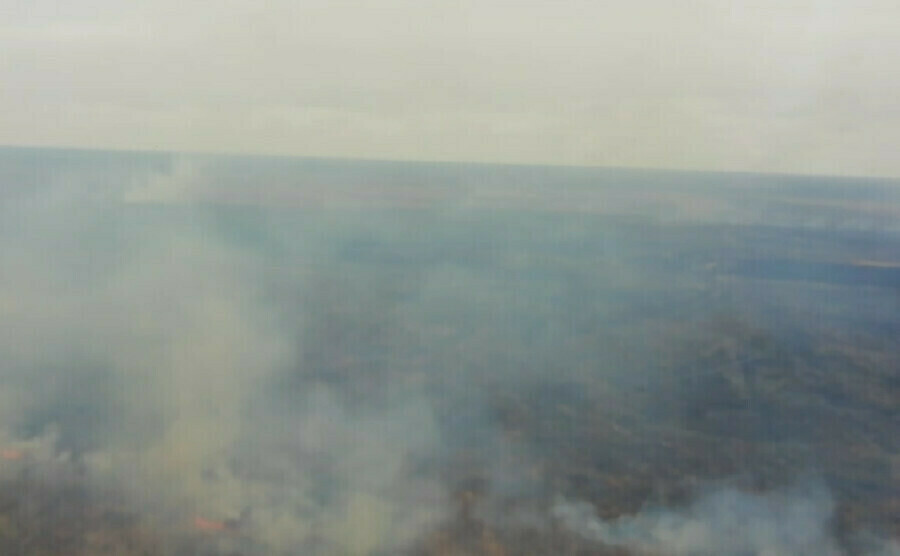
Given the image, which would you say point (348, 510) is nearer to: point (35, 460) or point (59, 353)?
point (35, 460)

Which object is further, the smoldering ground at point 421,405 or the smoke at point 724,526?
the smoldering ground at point 421,405

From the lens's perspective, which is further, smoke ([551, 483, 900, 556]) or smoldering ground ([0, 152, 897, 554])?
smoldering ground ([0, 152, 897, 554])

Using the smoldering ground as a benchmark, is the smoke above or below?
below

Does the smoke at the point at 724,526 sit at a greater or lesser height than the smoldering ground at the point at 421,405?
lesser

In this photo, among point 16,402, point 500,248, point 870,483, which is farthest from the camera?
point 500,248

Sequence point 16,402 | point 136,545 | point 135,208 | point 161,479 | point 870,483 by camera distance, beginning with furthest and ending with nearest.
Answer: point 135,208, point 16,402, point 870,483, point 161,479, point 136,545

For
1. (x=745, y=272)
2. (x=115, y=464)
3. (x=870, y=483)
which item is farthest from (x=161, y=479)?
(x=745, y=272)

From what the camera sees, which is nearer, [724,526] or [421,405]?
[724,526]

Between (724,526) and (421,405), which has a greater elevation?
(421,405)
